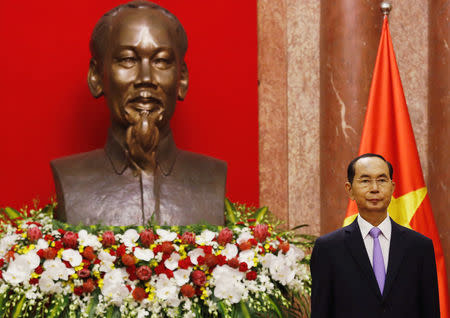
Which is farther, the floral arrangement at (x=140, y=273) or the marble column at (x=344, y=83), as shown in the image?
the marble column at (x=344, y=83)

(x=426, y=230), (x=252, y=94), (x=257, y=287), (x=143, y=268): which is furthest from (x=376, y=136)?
(x=143, y=268)

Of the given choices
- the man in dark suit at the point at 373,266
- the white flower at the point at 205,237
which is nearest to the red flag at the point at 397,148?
the white flower at the point at 205,237

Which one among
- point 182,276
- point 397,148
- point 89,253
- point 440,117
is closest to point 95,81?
point 89,253

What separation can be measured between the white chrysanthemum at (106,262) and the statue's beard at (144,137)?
92 centimetres

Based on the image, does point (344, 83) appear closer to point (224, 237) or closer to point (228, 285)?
point (224, 237)

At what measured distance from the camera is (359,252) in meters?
2.97

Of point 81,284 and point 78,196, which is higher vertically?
point 78,196

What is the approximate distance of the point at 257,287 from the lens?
3.97 m

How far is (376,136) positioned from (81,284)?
2.27 metres

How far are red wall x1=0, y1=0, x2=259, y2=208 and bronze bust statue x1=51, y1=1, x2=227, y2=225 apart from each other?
2.52ft

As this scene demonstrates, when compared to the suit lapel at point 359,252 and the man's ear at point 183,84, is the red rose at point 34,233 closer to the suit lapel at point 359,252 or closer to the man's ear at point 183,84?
the man's ear at point 183,84

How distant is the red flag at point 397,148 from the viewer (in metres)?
4.82

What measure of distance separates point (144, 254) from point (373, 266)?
1403 mm

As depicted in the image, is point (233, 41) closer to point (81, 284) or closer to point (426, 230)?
point (426, 230)
